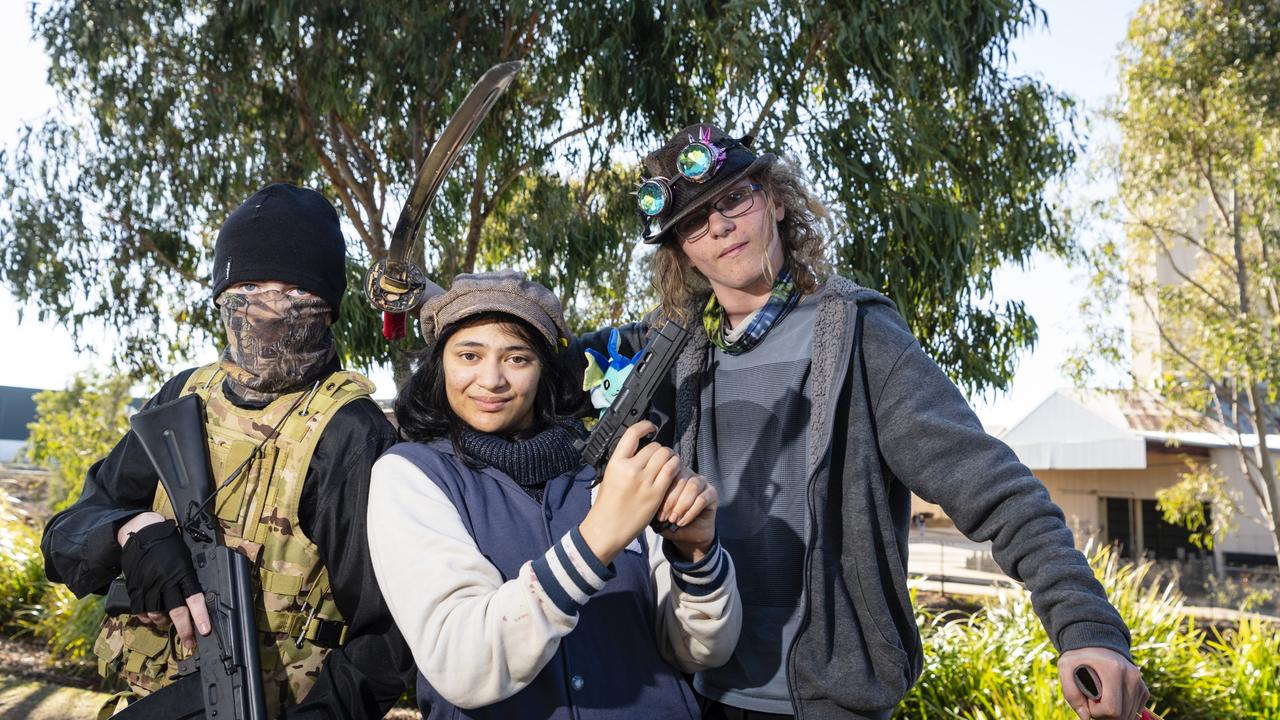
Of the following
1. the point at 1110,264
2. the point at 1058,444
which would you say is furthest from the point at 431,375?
the point at 1058,444

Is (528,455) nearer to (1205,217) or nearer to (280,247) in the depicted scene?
(280,247)

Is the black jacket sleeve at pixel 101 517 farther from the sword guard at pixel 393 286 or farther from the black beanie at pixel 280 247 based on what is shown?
the sword guard at pixel 393 286

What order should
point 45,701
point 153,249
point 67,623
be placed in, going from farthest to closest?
1. point 153,249
2. point 67,623
3. point 45,701

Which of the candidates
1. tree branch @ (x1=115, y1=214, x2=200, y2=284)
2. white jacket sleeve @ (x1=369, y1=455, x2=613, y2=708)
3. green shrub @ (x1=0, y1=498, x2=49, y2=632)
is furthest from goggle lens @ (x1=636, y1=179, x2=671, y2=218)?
green shrub @ (x1=0, y1=498, x2=49, y2=632)

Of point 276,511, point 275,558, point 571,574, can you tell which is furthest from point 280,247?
point 571,574

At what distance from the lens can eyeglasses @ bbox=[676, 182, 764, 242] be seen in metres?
2.14

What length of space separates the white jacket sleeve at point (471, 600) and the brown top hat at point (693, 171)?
0.91 meters

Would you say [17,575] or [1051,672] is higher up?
[1051,672]

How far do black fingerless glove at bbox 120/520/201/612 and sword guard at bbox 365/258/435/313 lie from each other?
697 millimetres

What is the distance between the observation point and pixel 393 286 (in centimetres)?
228

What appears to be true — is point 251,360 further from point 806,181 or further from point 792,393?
point 806,181

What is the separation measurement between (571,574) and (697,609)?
325 millimetres

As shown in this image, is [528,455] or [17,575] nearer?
[528,455]

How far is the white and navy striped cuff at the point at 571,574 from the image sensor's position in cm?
141
